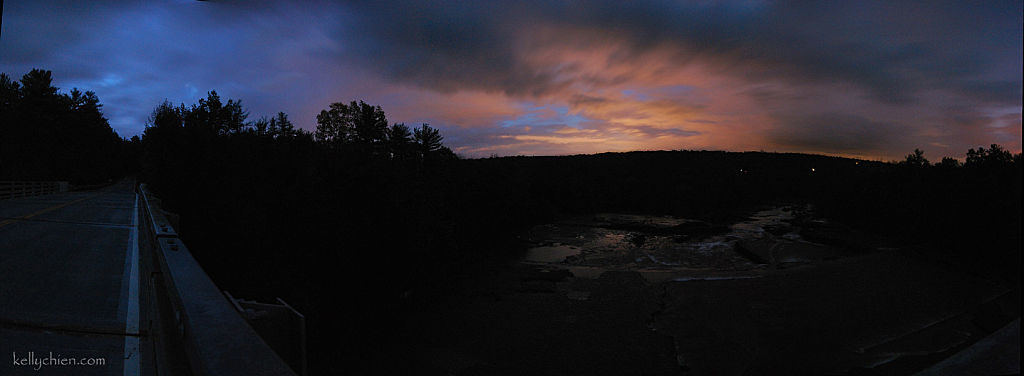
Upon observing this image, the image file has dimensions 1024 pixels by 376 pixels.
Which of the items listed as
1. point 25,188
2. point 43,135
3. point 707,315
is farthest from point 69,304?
point 43,135

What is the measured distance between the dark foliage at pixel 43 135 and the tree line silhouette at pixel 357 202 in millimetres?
183

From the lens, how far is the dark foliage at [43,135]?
37.7 m

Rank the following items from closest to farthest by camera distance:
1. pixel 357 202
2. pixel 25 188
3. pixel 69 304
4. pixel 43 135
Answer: pixel 69 304 < pixel 357 202 < pixel 25 188 < pixel 43 135

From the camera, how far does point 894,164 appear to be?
155 feet

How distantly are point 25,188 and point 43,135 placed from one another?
2006 cm

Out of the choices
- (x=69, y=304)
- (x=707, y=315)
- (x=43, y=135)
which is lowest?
(x=707, y=315)

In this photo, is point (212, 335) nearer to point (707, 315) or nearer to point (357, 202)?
point (707, 315)

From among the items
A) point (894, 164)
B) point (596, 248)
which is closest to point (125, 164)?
point (596, 248)

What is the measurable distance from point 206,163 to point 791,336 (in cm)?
2925

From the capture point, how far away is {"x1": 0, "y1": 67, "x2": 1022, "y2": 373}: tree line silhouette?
18.8 m

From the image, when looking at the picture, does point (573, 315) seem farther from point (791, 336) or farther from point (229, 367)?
point (229, 367)

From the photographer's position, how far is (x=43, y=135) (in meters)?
40.1

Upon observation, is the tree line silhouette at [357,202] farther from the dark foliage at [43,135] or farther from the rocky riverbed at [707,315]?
the rocky riverbed at [707,315]

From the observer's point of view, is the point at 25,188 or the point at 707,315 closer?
the point at 707,315
